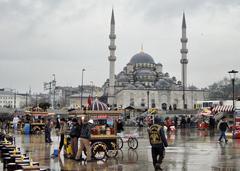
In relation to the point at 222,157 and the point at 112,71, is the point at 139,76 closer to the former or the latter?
the point at 112,71

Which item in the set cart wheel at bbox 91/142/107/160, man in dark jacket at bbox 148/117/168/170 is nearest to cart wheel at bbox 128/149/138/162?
cart wheel at bbox 91/142/107/160

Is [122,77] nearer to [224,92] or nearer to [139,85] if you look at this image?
[139,85]

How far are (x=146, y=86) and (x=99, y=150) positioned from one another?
9510cm

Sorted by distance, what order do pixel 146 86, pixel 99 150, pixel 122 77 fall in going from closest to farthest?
pixel 99 150, pixel 146 86, pixel 122 77

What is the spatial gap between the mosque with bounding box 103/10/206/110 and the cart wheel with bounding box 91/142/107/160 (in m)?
76.0

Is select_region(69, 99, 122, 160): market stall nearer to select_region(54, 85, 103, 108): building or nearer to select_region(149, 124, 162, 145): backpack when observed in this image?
select_region(149, 124, 162, 145): backpack

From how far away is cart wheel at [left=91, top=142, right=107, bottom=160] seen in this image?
47.2 feet

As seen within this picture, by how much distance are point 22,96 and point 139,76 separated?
71857 millimetres

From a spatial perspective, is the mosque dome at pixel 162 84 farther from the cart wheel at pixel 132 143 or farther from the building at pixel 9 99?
the cart wheel at pixel 132 143

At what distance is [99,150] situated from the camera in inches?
571

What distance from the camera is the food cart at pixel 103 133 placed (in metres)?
14.5

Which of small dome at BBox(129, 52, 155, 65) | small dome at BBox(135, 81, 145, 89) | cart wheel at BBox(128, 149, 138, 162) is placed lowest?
cart wheel at BBox(128, 149, 138, 162)

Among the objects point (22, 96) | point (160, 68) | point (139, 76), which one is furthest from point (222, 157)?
point (22, 96)

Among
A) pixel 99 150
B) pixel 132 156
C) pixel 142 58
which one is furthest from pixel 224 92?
pixel 99 150
